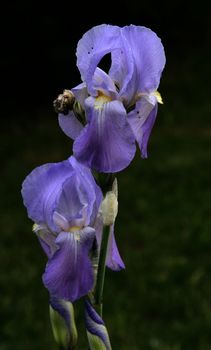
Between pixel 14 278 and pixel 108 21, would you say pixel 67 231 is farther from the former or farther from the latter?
pixel 108 21

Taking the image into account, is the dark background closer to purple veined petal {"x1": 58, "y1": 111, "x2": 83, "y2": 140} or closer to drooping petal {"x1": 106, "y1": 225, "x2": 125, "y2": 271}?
drooping petal {"x1": 106, "y1": 225, "x2": 125, "y2": 271}

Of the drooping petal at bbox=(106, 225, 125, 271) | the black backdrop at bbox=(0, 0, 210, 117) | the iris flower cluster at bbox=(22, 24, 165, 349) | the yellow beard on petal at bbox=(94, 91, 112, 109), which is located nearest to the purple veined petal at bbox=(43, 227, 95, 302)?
the iris flower cluster at bbox=(22, 24, 165, 349)

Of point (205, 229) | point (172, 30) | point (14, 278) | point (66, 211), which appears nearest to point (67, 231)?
point (66, 211)

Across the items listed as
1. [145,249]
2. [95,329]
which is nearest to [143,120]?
[95,329]

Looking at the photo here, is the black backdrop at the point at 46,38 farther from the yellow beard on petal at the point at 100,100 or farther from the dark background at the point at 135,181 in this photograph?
the yellow beard on petal at the point at 100,100

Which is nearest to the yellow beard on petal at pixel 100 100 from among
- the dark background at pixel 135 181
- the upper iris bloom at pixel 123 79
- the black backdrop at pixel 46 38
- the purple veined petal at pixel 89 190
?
the upper iris bloom at pixel 123 79

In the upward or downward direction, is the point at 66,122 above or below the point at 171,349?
above

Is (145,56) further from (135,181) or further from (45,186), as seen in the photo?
(135,181)
